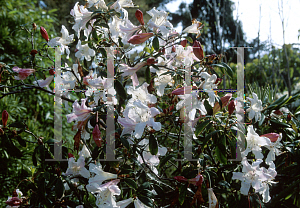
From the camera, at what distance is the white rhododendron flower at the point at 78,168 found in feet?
3.11

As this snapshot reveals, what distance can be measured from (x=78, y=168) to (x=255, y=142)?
26.6 inches

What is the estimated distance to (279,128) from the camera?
1146mm

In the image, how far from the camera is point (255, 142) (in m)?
0.89

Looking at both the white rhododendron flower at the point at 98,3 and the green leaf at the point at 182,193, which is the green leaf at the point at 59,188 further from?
the white rhododendron flower at the point at 98,3

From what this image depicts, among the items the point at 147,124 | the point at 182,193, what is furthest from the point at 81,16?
the point at 182,193

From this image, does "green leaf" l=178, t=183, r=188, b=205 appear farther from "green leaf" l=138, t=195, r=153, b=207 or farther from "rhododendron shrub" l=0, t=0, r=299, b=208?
"green leaf" l=138, t=195, r=153, b=207

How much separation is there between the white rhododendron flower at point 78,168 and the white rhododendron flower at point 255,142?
581 millimetres

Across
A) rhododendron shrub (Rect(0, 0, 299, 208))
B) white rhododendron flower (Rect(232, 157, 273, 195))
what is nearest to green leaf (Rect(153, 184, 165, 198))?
rhododendron shrub (Rect(0, 0, 299, 208))

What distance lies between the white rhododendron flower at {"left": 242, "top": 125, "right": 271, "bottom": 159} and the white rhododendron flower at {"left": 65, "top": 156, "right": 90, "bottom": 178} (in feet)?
1.91

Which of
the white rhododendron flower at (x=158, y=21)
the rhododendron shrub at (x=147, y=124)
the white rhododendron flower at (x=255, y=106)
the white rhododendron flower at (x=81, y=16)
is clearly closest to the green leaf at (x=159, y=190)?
the rhododendron shrub at (x=147, y=124)

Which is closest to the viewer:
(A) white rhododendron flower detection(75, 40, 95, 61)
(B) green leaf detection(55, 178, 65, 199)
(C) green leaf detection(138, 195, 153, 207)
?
(C) green leaf detection(138, 195, 153, 207)

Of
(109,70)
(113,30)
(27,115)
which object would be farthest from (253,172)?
(27,115)

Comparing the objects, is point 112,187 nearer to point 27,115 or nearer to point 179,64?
point 179,64

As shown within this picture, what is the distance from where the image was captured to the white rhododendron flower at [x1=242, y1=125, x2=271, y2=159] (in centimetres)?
88
